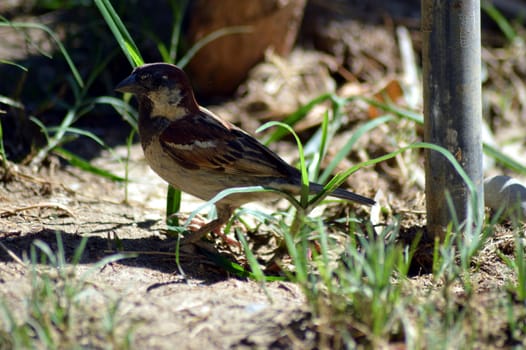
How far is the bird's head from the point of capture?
161 inches

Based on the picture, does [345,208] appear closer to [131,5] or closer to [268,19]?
[268,19]

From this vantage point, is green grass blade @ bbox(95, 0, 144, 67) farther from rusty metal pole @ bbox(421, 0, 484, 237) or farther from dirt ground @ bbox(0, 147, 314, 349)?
rusty metal pole @ bbox(421, 0, 484, 237)

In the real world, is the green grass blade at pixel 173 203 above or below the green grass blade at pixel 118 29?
below

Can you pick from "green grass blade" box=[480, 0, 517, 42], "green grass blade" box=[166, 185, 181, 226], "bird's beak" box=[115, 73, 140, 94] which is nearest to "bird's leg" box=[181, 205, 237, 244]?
"green grass blade" box=[166, 185, 181, 226]

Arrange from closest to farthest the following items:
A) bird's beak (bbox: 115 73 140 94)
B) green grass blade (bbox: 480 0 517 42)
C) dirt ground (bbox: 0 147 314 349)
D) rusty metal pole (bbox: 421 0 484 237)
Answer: dirt ground (bbox: 0 147 314 349) → rusty metal pole (bbox: 421 0 484 237) → bird's beak (bbox: 115 73 140 94) → green grass blade (bbox: 480 0 517 42)

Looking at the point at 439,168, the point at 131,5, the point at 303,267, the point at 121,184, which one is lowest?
the point at 121,184

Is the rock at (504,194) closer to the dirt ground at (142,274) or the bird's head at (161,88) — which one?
the dirt ground at (142,274)

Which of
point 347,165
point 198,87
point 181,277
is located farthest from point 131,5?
point 181,277

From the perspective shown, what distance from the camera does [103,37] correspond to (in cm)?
581

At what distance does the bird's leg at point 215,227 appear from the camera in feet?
13.0

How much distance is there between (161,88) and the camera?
416 cm

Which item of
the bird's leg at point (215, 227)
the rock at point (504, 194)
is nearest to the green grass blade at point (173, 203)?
the bird's leg at point (215, 227)

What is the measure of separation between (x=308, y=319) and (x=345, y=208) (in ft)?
6.01

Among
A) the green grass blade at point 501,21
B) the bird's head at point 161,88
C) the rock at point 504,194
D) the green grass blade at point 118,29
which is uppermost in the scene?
the green grass blade at point 501,21
